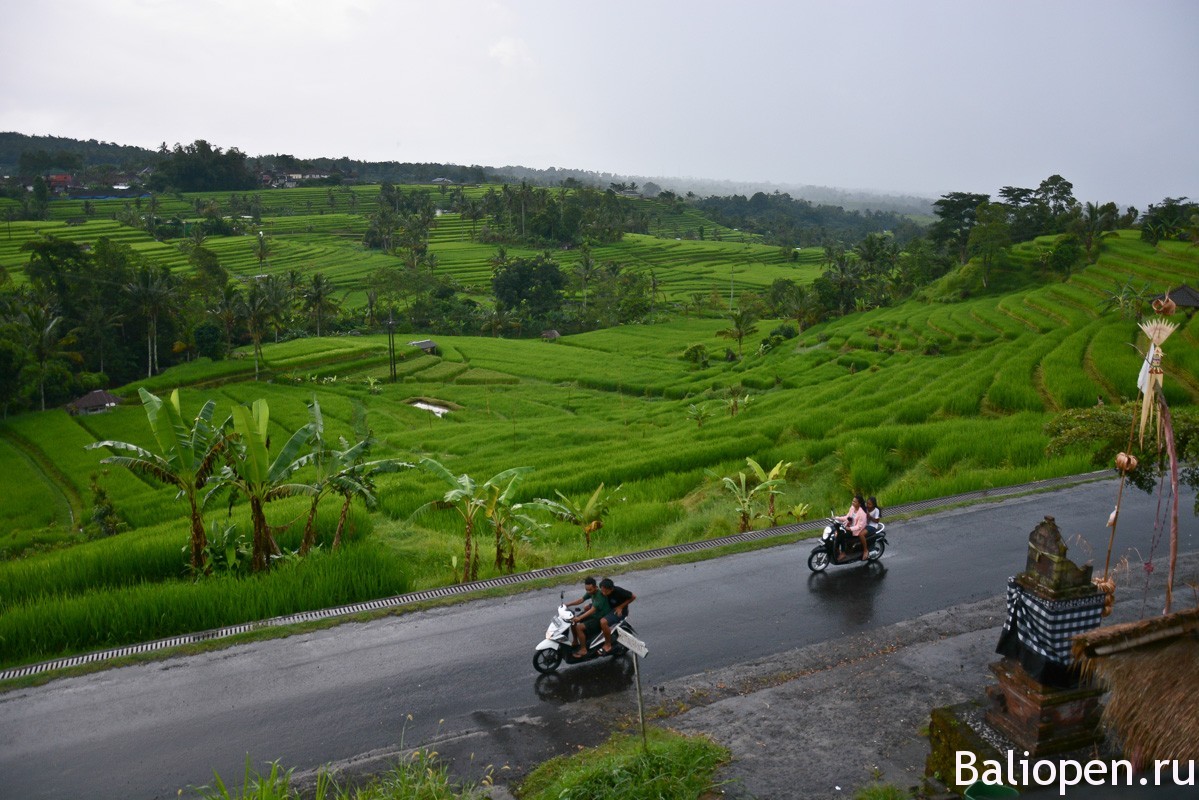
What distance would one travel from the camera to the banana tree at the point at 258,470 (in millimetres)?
11531

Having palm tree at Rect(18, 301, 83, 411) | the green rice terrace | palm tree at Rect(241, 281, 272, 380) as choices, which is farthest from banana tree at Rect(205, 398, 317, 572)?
palm tree at Rect(241, 281, 272, 380)

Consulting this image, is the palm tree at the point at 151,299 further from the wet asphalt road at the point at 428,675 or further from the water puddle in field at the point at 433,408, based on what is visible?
the wet asphalt road at the point at 428,675

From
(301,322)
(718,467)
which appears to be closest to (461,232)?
(301,322)

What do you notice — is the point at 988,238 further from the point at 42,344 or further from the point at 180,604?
the point at 42,344

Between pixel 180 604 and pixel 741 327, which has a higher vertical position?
pixel 741 327

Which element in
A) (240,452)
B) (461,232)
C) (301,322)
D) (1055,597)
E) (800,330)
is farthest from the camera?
(461,232)

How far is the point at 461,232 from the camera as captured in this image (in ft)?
318

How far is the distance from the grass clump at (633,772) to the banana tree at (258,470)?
6.72 metres

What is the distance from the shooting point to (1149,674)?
5367mm

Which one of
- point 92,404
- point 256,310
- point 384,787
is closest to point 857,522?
point 384,787

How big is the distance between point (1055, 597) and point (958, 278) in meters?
47.5

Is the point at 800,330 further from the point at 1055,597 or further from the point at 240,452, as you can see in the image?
the point at 1055,597
